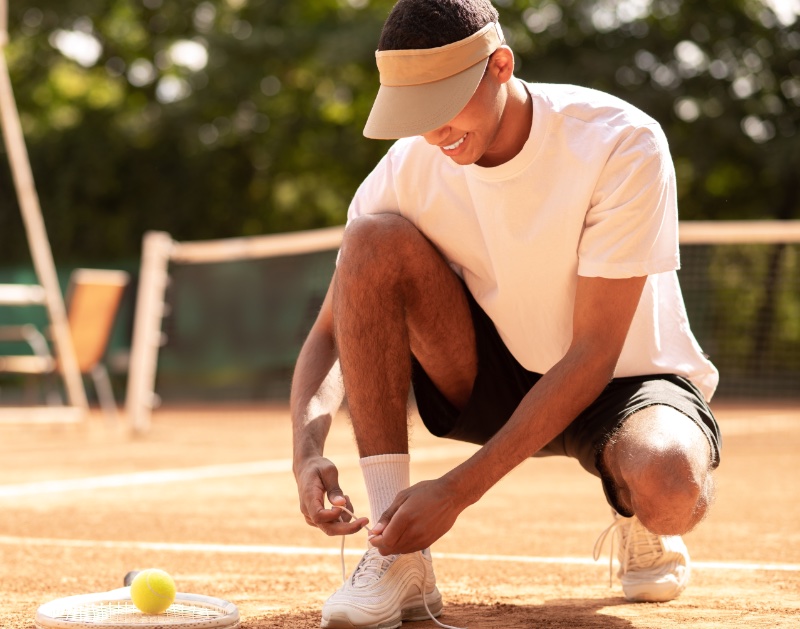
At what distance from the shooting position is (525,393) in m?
3.09

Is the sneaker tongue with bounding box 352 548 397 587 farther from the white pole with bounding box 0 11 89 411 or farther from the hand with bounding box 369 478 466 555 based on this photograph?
the white pole with bounding box 0 11 89 411

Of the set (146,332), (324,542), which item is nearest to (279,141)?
(146,332)

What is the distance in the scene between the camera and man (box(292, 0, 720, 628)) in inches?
101

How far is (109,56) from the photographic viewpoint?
79.4 ft

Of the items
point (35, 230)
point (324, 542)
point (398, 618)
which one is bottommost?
point (35, 230)

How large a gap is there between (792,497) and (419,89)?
3.51 m

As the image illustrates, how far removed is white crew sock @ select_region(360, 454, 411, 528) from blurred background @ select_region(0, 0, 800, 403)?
9.02 m

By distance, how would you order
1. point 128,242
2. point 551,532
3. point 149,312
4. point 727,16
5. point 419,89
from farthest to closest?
point 128,242
point 727,16
point 149,312
point 551,532
point 419,89

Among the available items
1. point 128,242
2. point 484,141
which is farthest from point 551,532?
point 128,242

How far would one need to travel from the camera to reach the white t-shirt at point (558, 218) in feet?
8.78

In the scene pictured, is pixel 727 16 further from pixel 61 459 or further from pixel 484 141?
pixel 484 141

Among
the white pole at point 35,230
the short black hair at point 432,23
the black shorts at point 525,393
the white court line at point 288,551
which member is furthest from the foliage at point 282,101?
the short black hair at point 432,23

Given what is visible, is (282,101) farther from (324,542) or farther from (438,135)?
(438,135)

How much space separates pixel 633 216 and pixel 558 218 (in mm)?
199
